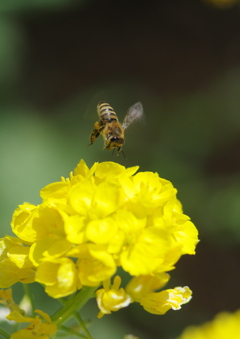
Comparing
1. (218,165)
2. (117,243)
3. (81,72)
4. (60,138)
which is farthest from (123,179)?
(81,72)

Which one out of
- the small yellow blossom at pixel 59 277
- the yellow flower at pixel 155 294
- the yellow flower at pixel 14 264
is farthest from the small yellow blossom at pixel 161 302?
the yellow flower at pixel 14 264

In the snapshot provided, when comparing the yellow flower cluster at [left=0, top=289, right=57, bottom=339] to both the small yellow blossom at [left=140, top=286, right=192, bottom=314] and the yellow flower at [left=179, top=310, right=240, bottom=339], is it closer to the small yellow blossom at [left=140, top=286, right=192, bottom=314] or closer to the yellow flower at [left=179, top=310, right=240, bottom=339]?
the small yellow blossom at [left=140, top=286, right=192, bottom=314]

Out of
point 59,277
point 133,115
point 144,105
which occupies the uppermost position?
point 144,105

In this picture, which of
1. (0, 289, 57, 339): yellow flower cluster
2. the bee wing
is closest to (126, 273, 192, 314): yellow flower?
(0, 289, 57, 339): yellow flower cluster

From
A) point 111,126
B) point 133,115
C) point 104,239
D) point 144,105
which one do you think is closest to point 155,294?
point 104,239

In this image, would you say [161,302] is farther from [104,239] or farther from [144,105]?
[144,105]

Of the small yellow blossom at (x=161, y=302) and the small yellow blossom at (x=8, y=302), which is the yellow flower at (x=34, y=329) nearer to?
the small yellow blossom at (x=8, y=302)

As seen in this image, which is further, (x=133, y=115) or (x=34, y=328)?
(x=133, y=115)
